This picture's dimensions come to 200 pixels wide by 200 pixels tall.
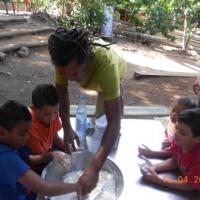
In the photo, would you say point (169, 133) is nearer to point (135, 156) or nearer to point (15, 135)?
point (135, 156)

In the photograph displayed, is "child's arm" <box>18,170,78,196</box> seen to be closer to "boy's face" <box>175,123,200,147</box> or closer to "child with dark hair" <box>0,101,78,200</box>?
"child with dark hair" <box>0,101,78,200</box>

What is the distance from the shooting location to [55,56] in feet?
4.59

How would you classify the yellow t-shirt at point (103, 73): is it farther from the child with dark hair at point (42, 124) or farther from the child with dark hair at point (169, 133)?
the child with dark hair at point (169, 133)

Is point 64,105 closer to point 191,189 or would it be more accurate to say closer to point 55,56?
point 55,56

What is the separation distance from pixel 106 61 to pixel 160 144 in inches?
24.7

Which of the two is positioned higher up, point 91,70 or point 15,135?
point 91,70

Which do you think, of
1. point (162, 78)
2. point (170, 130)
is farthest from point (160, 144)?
point (162, 78)

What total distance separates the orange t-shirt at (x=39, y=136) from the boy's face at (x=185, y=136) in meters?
0.62

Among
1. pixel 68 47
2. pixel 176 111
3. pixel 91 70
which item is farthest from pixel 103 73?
pixel 176 111

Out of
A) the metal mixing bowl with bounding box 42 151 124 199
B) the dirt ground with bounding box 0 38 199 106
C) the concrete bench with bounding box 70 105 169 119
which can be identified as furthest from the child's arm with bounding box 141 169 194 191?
the dirt ground with bounding box 0 38 199 106

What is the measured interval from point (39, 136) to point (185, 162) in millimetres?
688

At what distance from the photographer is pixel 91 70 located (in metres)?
1.58

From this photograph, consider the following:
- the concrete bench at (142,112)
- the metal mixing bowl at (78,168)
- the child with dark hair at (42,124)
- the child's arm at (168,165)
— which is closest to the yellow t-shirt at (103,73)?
the child with dark hair at (42,124)

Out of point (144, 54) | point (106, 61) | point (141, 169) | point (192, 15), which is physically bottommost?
point (144, 54)
